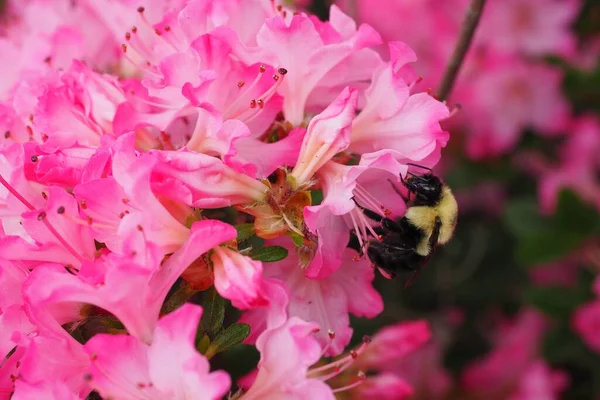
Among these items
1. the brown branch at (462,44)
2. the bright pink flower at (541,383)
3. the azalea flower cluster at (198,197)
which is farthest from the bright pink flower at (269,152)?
the bright pink flower at (541,383)

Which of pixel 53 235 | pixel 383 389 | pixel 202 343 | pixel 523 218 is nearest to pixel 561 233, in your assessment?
pixel 523 218

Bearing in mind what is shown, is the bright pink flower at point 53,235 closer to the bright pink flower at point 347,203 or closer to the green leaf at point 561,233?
the bright pink flower at point 347,203

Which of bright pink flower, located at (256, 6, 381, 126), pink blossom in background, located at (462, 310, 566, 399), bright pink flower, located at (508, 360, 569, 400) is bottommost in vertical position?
pink blossom in background, located at (462, 310, 566, 399)

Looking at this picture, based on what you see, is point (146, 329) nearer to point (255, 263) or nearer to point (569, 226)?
point (255, 263)

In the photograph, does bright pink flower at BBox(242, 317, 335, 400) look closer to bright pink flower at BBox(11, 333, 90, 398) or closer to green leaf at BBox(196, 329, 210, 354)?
green leaf at BBox(196, 329, 210, 354)

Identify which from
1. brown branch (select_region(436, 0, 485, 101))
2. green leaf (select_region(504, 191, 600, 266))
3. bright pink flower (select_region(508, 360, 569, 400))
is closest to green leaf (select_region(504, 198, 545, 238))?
green leaf (select_region(504, 191, 600, 266))

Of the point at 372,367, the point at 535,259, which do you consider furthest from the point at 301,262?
the point at 535,259

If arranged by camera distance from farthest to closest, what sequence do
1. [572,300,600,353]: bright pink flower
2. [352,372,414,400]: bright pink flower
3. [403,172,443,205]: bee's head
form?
[572,300,600,353]: bright pink flower
[352,372,414,400]: bright pink flower
[403,172,443,205]: bee's head

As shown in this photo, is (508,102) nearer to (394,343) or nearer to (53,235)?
(394,343)
